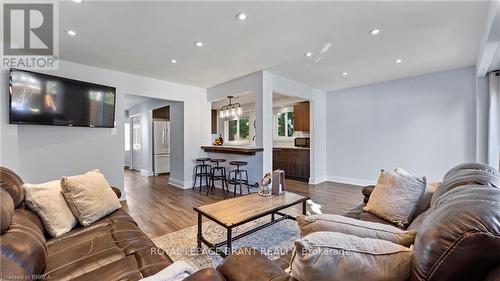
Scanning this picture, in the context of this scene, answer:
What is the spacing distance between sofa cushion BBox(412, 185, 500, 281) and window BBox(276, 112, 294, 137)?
607 centimetres

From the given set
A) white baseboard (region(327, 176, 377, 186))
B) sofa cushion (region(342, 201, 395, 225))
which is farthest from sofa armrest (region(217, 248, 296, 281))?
white baseboard (region(327, 176, 377, 186))

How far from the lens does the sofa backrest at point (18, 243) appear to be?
3.17 feet

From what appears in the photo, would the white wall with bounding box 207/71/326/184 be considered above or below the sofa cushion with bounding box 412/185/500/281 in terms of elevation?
above

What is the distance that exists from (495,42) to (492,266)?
123 inches

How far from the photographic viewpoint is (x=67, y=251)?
1.37m

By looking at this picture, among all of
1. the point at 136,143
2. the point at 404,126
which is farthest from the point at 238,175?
the point at 136,143

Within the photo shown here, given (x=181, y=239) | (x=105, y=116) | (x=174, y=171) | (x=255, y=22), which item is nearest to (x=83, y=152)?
(x=105, y=116)

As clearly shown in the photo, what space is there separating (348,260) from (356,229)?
32 centimetres

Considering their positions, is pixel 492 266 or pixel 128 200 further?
pixel 128 200

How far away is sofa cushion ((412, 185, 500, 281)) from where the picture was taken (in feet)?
2.03

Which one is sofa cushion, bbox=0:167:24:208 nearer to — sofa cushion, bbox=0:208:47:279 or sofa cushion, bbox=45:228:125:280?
sofa cushion, bbox=0:208:47:279

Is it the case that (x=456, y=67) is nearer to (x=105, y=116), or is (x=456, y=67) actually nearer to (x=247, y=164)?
(x=247, y=164)

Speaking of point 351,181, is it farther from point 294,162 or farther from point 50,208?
point 50,208

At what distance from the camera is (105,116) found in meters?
3.80
